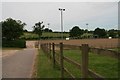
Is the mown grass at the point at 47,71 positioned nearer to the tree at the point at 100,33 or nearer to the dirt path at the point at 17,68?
the dirt path at the point at 17,68

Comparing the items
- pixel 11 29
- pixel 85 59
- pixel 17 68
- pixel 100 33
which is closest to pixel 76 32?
pixel 100 33

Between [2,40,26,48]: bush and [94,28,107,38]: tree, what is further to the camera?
[94,28,107,38]: tree

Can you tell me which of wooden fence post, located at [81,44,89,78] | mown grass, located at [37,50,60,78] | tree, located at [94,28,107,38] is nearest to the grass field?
mown grass, located at [37,50,60,78]

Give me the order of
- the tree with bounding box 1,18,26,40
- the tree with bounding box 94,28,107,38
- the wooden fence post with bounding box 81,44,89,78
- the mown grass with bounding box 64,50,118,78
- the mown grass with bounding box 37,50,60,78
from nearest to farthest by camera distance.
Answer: the wooden fence post with bounding box 81,44,89,78 → the mown grass with bounding box 37,50,60,78 → the mown grass with bounding box 64,50,118,78 → the tree with bounding box 1,18,26,40 → the tree with bounding box 94,28,107,38

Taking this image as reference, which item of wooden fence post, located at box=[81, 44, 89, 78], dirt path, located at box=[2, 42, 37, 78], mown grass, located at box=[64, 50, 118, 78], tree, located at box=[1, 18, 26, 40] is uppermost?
tree, located at box=[1, 18, 26, 40]

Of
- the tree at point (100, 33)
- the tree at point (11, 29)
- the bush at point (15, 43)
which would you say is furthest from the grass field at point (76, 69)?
the tree at point (100, 33)

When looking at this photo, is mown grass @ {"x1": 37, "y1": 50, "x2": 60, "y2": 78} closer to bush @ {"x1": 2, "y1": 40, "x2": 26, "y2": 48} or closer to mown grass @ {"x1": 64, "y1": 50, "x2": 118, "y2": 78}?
mown grass @ {"x1": 64, "y1": 50, "x2": 118, "y2": 78}

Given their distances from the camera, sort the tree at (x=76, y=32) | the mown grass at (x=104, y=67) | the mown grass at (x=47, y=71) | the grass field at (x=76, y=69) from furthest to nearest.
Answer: the tree at (x=76, y=32) → the mown grass at (x=104, y=67) → the grass field at (x=76, y=69) → the mown grass at (x=47, y=71)

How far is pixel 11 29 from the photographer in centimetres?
→ 7288

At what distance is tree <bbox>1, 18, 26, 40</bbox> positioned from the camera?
240ft

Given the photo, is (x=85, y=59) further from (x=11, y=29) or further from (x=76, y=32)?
(x=76, y=32)

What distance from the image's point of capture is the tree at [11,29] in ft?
240

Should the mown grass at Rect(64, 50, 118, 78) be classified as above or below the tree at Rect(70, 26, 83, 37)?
below

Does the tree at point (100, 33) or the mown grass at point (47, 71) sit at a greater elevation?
the tree at point (100, 33)
